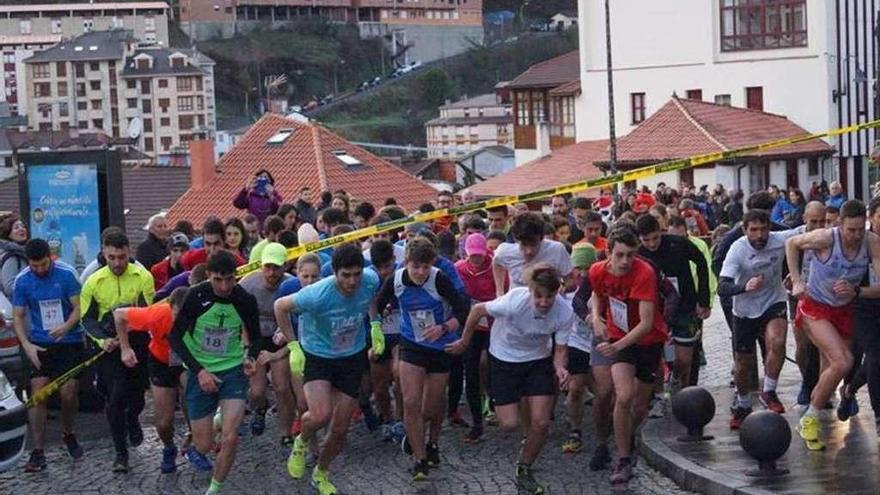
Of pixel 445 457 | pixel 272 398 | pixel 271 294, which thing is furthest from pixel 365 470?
pixel 272 398

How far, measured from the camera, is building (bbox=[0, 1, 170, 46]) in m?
160

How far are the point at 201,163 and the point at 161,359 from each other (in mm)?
32843

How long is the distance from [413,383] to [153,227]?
488cm

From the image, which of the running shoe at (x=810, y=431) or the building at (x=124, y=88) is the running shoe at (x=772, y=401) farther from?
the building at (x=124, y=88)

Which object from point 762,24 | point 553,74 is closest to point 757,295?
point 762,24

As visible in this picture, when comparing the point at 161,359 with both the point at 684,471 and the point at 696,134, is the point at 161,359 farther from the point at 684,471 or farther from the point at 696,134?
the point at 696,134

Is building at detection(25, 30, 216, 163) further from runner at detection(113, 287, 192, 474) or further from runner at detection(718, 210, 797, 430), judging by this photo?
runner at detection(718, 210, 797, 430)

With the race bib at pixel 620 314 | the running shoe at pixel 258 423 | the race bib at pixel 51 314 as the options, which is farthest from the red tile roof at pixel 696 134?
the race bib at pixel 620 314

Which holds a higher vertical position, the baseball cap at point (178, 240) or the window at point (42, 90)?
the window at point (42, 90)

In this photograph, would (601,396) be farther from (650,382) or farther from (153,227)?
(153,227)

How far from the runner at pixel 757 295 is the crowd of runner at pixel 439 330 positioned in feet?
0.05

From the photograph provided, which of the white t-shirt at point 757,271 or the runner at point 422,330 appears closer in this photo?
the runner at point 422,330

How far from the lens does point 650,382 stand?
38.2 ft

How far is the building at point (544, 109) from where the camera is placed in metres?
76.8
